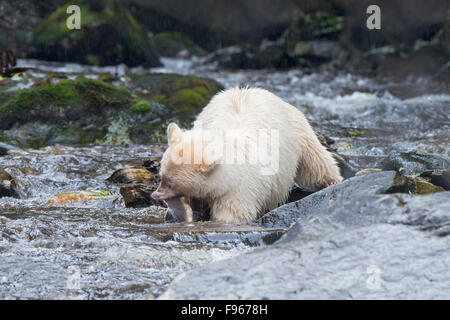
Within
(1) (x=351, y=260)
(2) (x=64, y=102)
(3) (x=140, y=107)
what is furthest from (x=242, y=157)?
(2) (x=64, y=102)

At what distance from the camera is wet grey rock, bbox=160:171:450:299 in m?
3.15

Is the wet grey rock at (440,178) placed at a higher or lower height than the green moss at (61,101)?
lower

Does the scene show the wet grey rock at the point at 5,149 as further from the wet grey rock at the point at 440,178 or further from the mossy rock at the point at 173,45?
the mossy rock at the point at 173,45

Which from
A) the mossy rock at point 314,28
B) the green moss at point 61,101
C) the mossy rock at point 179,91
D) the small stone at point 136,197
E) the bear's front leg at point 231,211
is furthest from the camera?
the mossy rock at point 314,28

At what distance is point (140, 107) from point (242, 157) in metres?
5.46

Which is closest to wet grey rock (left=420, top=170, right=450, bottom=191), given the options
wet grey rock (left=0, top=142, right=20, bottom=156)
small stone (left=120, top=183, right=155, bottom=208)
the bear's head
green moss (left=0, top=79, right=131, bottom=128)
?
the bear's head

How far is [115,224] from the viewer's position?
5.20m

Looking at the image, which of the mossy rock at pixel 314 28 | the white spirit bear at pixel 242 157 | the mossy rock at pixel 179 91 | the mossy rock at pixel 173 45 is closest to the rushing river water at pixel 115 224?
the white spirit bear at pixel 242 157

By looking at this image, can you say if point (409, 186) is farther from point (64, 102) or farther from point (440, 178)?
point (64, 102)

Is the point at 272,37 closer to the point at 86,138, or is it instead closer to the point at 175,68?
the point at 175,68

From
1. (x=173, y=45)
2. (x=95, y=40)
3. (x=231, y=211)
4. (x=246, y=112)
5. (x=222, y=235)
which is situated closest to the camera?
(x=222, y=235)

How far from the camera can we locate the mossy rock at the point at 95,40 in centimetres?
1628

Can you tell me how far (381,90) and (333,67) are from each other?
3421mm

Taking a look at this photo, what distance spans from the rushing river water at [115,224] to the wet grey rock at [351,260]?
46cm
